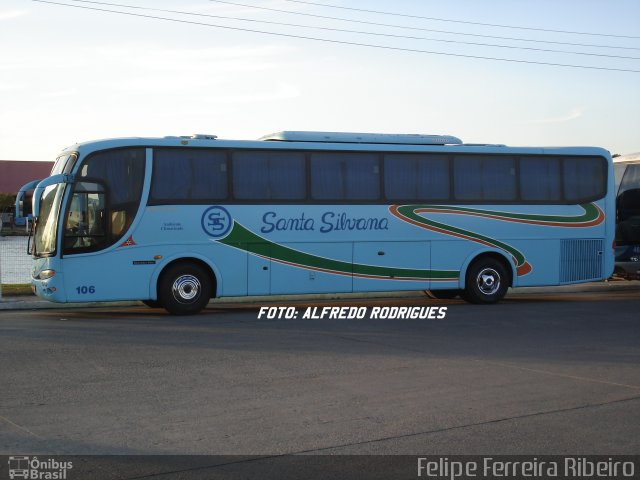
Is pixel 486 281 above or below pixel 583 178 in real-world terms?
below

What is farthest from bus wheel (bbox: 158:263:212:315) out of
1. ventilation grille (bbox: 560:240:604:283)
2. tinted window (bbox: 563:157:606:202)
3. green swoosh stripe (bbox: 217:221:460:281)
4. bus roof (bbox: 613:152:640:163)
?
bus roof (bbox: 613:152:640:163)

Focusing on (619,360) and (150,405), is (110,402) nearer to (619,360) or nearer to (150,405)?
(150,405)

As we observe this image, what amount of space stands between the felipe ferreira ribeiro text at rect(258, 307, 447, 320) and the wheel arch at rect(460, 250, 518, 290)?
119 centimetres

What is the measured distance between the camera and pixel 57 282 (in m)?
16.6

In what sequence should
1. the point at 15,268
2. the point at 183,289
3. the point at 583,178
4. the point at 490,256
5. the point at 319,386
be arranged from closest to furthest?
the point at 319,386 → the point at 183,289 → the point at 490,256 → the point at 583,178 → the point at 15,268

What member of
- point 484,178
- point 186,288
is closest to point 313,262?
point 186,288

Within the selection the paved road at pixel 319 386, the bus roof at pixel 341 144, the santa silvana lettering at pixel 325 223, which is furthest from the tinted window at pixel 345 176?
the paved road at pixel 319 386

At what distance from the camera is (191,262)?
17.7 metres

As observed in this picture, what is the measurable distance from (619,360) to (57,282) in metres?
9.51

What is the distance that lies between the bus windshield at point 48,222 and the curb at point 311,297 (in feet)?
6.83

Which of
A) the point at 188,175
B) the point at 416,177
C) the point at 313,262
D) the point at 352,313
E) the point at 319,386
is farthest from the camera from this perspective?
the point at 416,177

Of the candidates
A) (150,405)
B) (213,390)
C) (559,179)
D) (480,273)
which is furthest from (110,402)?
(559,179)

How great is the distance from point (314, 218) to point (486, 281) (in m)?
4.01
